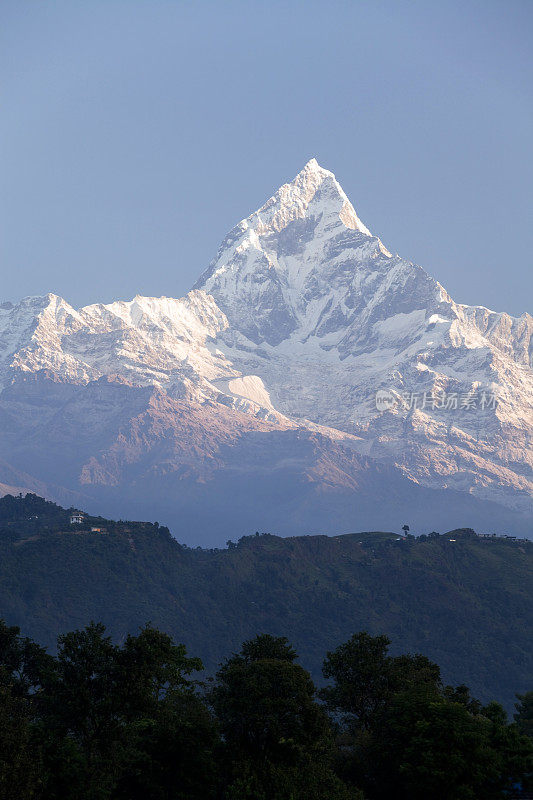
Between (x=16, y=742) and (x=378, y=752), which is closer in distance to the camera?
(x=16, y=742)

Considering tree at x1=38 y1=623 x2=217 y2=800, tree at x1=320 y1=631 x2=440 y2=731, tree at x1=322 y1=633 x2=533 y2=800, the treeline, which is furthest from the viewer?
tree at x1=320 y1=631 x2=440 y2=731

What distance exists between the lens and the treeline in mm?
74500

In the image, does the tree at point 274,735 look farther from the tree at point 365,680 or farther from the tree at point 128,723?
the tree at point 365,680

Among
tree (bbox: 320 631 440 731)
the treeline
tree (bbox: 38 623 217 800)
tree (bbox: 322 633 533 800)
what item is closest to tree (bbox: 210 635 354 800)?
the treeline

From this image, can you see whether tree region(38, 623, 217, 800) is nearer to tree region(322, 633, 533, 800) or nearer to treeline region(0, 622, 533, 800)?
treeline region(0, 622, 533, 800)

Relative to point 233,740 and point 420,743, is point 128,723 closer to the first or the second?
point 233,740

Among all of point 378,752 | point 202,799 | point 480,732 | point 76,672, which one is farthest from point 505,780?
point 76,672

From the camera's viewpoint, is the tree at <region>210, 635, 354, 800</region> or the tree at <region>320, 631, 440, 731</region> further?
the tree at <region>320, 631, 440, 731</region>

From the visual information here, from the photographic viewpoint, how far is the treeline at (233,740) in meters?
74.5

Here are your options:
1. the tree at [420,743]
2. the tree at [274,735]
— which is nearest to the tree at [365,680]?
the tree at [420,743]

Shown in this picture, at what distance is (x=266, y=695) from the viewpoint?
85.8 m

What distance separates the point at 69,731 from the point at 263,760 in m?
20.0

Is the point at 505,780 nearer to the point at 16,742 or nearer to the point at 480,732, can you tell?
the point at 480,732

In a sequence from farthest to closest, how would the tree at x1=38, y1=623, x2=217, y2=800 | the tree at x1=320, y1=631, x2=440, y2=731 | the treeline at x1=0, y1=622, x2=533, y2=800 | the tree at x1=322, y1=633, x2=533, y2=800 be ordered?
1. the tree at x1=320, y1=631, x2=440, y2=731
2. the tree at x1=38, y1=623, x2=217, y2=800
3. the tree at x1=322, y1=633, x2=533, y2=800
4. the treeline at x1=0, y1=622, x2=533, y2=800
